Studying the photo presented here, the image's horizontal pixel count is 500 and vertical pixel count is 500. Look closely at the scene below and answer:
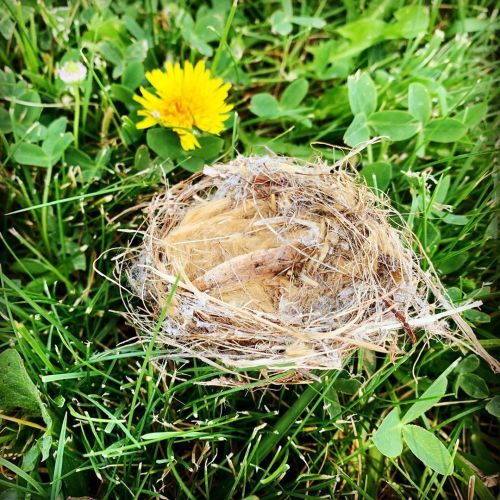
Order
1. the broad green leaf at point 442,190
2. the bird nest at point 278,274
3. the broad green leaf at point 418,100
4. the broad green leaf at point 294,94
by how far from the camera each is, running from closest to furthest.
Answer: the bird nest at point 278,274 < the broad green leaf at point 442,190 < the broad green leaf at point 418,100 < the broad green leaf at point 294,94

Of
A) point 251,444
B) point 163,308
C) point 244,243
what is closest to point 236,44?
point 244,243

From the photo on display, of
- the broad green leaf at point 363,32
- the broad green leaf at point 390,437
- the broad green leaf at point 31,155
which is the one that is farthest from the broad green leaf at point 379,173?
the broad green leaf at point 31,155

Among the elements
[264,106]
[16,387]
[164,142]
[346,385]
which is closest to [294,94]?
[264,106]

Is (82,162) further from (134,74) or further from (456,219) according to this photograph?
(456,219)

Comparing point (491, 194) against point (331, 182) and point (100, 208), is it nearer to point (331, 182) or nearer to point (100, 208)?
point (331, 182)

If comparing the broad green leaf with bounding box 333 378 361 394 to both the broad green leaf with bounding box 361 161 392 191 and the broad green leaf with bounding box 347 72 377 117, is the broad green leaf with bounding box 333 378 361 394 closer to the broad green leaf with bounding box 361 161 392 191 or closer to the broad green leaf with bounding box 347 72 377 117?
the broad green leaf with bounding box 361 161 392 191

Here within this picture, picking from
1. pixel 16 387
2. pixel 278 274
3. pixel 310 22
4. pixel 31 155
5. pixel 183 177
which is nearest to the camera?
pixel 16 387

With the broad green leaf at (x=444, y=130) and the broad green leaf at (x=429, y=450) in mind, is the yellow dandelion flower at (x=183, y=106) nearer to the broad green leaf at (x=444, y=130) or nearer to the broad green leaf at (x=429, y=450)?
the broad green leaf at (x=444, y=130)
